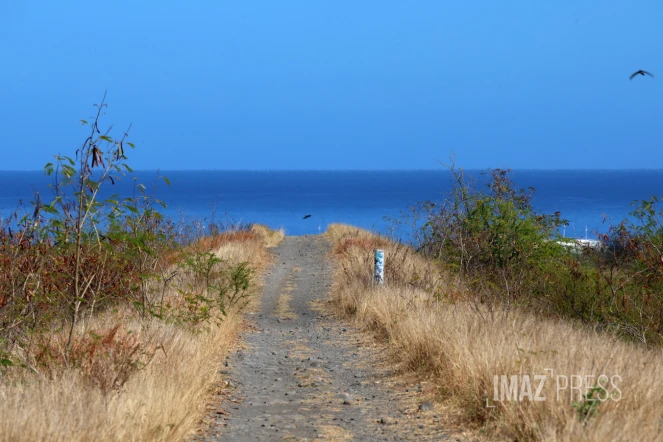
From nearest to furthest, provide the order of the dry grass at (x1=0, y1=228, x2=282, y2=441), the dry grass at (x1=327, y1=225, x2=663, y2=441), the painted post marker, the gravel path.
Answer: the dry grass at (x1=0, y1=228, x2=282, y2=441), the dry grass at (x1=327, y1=225, x2=663, y2=441), the gravel path, the painted post marker

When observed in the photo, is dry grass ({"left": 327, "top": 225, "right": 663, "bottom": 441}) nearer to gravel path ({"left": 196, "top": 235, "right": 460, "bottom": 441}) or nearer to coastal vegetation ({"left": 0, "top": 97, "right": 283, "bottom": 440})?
gravel path ({"left": 196, "top": 235, "right": 460, "bottom": 441})

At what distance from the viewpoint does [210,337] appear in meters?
9.11

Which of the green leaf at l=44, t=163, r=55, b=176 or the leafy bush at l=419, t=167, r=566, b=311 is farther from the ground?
the green leaf at l=44, t=163, r=55, b=176

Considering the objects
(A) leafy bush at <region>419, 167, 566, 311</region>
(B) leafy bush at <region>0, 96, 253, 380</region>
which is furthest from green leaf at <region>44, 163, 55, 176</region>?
(A) leafy bush at <region>419, 167, 566, 311</region>

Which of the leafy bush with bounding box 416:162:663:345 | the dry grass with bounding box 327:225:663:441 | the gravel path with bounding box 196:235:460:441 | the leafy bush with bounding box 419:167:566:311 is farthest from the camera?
the leafy bush with bounding box 419:167:566:311

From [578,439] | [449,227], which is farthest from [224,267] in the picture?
[578,439]

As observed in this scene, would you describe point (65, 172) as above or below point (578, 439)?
above

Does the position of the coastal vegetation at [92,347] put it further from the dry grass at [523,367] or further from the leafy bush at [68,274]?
the dry grass at [523,367]

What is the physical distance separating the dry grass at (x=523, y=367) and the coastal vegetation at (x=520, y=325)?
0.04ft

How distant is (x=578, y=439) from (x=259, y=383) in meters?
3.97

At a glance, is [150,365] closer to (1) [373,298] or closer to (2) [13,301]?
(2) [13,301]

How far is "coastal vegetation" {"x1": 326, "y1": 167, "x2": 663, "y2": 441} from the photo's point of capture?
17.9 feet

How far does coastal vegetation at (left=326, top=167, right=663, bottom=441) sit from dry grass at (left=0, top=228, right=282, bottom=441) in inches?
92.2

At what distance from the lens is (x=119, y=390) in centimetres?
581
